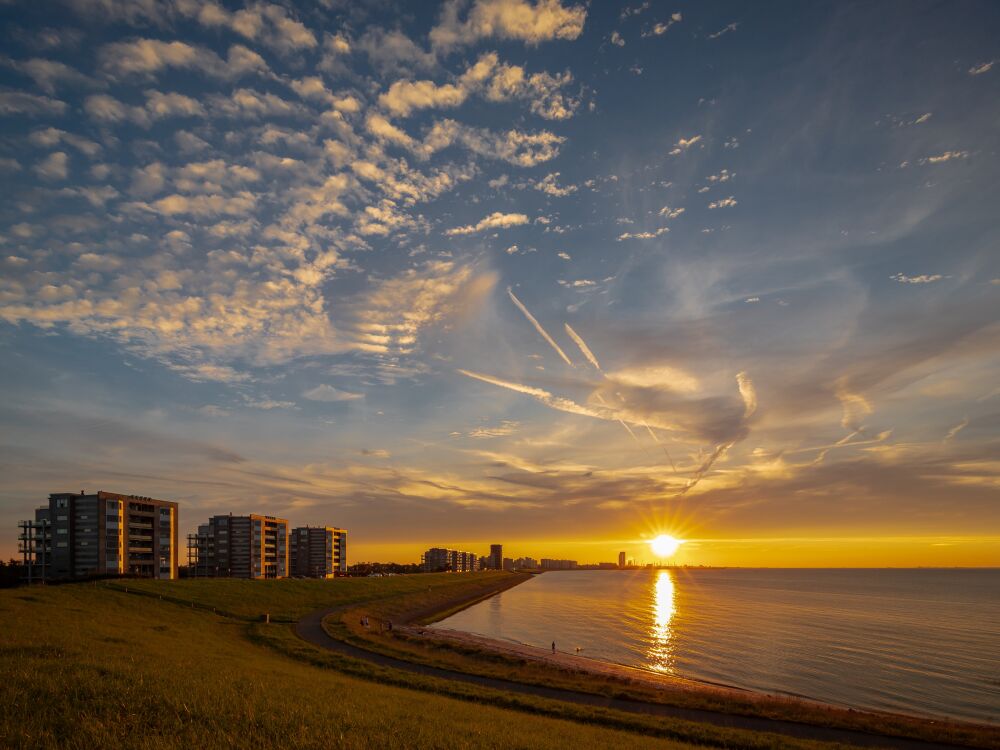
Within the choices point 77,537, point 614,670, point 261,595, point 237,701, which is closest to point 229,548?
point 77,537

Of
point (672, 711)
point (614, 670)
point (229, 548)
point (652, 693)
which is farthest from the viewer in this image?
point (229, 548)

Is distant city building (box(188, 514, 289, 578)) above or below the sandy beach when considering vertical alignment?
below

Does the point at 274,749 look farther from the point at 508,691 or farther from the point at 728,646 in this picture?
the point at 728,646

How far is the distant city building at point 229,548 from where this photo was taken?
534ft

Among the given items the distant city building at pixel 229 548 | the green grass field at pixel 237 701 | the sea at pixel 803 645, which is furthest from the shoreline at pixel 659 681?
the distant city building at pixel 229 548

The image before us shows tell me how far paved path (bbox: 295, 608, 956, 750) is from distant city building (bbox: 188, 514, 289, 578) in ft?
434

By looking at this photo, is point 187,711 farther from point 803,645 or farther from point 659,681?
point 803,645

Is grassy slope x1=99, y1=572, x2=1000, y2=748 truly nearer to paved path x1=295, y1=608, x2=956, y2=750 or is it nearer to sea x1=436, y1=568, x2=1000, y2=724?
paved path x1=295, y1=608, x2=956, y2=750

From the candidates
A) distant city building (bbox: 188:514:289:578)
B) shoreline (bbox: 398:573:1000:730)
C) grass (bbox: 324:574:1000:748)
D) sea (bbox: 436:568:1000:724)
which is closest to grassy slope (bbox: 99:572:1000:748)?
grass (bbox: 324:574:1000:748)

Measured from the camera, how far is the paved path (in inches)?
1193

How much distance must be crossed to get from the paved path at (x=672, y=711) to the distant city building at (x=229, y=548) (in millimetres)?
132384

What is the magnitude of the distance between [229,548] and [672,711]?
517 ft

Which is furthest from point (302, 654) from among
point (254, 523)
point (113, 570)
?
point (254, 523)

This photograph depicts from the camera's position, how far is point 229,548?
162875mm
